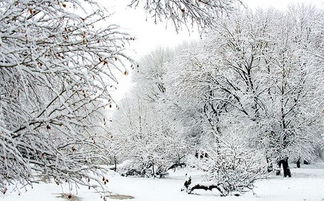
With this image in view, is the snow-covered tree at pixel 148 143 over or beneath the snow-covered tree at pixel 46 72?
over

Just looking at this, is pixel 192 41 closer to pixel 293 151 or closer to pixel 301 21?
pixel 301 21

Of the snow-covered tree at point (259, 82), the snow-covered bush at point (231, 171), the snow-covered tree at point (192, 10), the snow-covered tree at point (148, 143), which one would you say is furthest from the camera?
the snow-covered tree at point (148, 143)

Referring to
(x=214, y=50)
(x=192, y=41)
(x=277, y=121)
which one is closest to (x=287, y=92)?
(x=277, y=121)

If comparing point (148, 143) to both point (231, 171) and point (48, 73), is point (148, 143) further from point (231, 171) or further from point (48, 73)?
point (48, 73)

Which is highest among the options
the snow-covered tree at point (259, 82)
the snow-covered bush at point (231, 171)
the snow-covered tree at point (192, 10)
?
the snow-covered tree at point (259, 82)

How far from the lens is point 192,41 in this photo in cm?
3506

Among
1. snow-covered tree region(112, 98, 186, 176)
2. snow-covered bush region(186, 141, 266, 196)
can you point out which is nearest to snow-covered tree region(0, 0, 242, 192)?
snow-covered bush region(186, 141, 266, 196)

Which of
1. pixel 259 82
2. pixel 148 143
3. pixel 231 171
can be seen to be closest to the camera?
pixel 231 171

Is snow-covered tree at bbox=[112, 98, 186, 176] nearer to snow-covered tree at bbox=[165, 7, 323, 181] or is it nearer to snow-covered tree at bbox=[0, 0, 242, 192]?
snow-covered tree at bbox=[165, 7, 323, 181]

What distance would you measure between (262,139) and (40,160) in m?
18.7

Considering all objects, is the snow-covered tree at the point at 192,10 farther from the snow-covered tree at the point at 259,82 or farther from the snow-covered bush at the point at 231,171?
the snow-covered tree at the point at 259,82

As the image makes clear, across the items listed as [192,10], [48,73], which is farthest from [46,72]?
[192,10]

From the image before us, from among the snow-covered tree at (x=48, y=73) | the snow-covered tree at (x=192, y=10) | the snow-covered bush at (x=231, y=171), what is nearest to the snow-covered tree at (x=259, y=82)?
the snow-covered bush at (x=231, y=171)

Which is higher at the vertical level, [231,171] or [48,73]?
[48,73]
